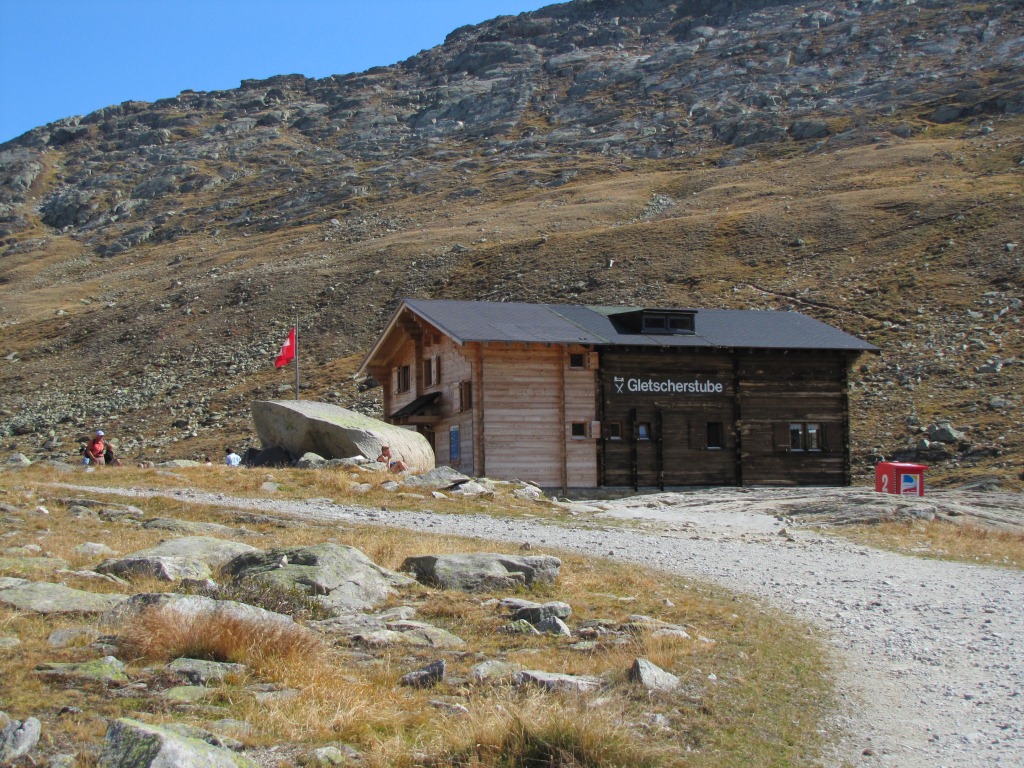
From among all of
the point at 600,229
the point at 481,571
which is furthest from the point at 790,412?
the point at 600,229

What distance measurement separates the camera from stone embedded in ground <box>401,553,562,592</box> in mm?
12508

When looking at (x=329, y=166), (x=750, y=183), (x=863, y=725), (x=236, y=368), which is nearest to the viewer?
(x=863, y=725)

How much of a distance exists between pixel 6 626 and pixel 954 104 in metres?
136

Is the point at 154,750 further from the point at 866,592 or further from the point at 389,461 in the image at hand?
the point at 389,461

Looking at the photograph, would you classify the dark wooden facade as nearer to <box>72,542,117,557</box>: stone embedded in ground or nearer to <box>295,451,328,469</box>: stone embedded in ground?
<box>295,451,328,469</box>: stone embedded in ground

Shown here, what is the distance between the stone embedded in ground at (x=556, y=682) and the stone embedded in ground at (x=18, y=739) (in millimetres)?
3371

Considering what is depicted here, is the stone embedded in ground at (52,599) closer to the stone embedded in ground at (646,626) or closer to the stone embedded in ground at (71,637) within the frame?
the stone embedded in ground at (71,637)

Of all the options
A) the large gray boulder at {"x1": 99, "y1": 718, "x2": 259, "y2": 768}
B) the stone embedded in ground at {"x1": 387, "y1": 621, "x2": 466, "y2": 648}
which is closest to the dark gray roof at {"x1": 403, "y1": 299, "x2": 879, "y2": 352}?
the stone embedded in ground at {"x1": 387, "y1": 621, "x2": 466, "y2": 648}

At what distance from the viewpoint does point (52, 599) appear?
31.9 ft

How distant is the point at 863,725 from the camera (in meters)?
7.94

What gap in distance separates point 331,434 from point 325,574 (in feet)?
66.6

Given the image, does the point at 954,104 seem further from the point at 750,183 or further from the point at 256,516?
the point at 256,516

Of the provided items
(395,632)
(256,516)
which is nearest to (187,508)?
(256,516)

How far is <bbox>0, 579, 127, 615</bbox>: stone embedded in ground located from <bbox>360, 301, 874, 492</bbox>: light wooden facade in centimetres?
2396
